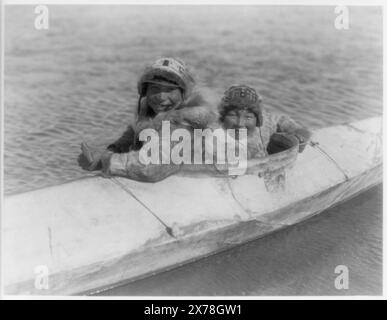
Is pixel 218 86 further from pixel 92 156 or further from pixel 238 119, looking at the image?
pixel 92 156

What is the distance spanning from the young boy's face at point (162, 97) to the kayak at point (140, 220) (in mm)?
494

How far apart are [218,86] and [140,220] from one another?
3.77 meters

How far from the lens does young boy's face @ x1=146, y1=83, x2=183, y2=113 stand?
3.91 metres

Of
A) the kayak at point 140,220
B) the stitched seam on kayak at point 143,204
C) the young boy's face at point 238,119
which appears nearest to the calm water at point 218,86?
the kayak at point 140,220

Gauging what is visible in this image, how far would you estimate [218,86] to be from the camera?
23.5 feet

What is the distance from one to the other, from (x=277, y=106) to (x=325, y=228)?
2.53m

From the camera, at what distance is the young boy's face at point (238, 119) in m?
4.11

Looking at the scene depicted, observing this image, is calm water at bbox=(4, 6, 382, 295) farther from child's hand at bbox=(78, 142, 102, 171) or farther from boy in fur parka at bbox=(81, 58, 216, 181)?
boy in fur parka at bbox=(81, 58, 216, 181)

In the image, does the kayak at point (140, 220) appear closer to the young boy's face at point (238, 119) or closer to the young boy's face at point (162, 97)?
the young boy's face at point (238, 119)

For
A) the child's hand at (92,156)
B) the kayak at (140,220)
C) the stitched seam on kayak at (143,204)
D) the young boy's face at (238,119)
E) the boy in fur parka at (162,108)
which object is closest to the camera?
the kayak at (140,220)

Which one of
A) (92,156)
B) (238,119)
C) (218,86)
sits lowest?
(92,156)

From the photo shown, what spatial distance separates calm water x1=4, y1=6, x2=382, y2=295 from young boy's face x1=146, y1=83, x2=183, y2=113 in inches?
24.7

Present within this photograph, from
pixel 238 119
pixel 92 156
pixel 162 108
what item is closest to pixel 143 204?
pixel 92 156

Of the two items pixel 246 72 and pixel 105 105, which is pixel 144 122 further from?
pixel 246 72
